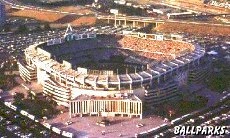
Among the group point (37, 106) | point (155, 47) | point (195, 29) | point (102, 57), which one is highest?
point (155, 47)

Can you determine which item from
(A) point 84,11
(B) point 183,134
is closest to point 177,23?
(A) point 84,11

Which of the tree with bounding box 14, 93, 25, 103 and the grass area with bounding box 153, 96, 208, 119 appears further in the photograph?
the tree with bounding box 14, 93, 25, 103

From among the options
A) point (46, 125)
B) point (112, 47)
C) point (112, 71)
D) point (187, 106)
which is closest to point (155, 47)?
point (112, 47)

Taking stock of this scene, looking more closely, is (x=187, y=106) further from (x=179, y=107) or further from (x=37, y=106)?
(x=37, y=106)

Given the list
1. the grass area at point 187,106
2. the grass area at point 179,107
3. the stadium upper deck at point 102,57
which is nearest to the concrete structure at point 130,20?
the stadium upper deck at point 102,57

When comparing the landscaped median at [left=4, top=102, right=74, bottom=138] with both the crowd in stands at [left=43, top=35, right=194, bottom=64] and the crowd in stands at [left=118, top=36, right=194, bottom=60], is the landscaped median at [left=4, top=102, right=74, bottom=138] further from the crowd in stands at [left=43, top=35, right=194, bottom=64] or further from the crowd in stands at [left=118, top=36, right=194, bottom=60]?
→ the crowd in stands at [left=118, top=36, right=194, bottom=60]

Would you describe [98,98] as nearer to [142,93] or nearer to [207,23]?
[142,93]

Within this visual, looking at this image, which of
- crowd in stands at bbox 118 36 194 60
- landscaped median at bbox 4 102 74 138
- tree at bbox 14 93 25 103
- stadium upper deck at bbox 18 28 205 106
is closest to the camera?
landscaped median at bbox 4 102 74 138

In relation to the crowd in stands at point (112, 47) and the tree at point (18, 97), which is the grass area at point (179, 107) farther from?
the tree at point (18, 97)

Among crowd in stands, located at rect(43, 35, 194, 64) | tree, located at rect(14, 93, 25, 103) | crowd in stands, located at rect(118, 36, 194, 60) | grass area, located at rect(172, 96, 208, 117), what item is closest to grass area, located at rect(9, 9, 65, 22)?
crowd in stands, located at rect(43, 35, 194, 64)
